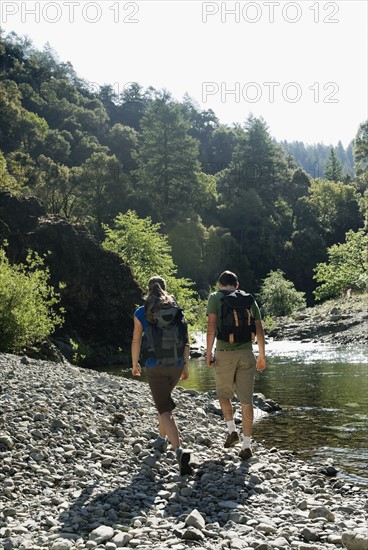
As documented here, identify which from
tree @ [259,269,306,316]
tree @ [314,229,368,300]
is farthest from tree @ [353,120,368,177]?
tree @ [259,269,306,316]

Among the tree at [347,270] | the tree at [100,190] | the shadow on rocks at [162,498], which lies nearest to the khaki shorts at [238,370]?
the shadow on rocks at [162,498]

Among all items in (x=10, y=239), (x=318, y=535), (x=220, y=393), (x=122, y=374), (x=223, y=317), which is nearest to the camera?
(x=318, y=535)

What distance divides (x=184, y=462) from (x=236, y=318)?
218 cm

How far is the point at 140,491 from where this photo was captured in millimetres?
7367

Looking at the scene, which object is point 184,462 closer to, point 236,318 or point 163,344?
point 163,344

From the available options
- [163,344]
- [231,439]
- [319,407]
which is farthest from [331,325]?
[163,344]

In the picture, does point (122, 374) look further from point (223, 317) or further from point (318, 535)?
point (318, 535)

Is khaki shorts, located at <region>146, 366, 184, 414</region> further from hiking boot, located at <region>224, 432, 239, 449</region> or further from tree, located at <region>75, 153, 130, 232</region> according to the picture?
tree, located at <region>75, 153, 130, 232</region>

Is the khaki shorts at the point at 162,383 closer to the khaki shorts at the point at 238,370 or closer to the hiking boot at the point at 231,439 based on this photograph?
the khaki shorts at the point at 238,370

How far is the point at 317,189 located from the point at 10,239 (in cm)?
6377

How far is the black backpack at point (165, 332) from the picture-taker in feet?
27.0

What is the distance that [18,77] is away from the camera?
10594cm

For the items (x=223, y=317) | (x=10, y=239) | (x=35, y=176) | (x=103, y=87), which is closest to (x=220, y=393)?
(x=223, y=317)

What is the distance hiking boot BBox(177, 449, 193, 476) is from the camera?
26.1 feet
